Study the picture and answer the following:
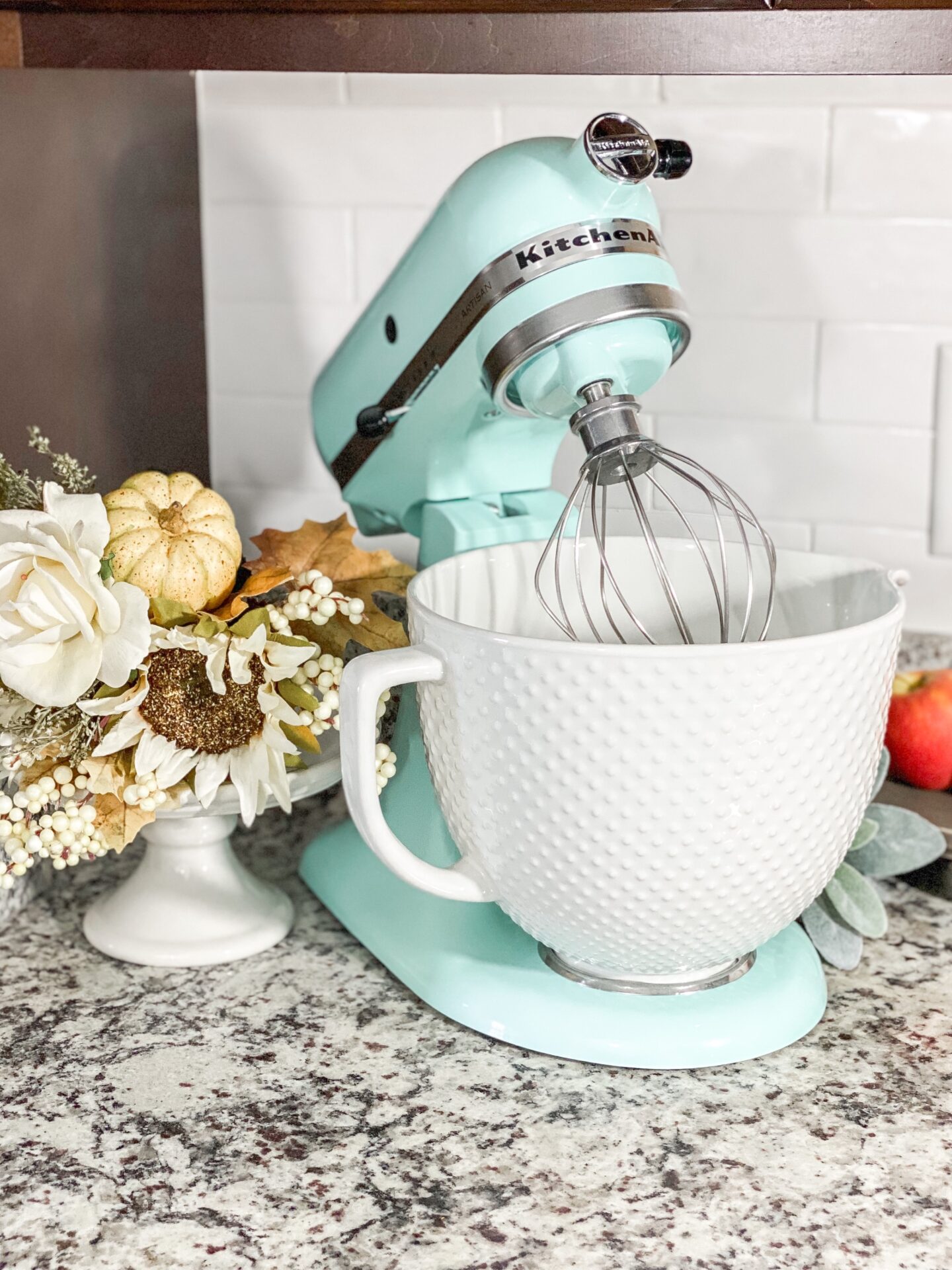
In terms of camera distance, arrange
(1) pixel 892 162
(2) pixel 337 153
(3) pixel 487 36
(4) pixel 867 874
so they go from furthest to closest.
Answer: (2) pixel 337 153, (1) pixel 892 162, (4) pixel 867 874, (3) pixel 487 36

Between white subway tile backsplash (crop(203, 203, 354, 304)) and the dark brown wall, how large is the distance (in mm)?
17

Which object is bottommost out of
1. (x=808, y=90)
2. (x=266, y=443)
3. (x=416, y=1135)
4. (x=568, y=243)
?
(x=416, y=1135)

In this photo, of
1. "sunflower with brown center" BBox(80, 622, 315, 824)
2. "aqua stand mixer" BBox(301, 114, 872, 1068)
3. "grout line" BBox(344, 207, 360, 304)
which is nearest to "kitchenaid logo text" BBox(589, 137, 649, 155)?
"aqua stand mixer" BBox(301, 114, 872, 1068)

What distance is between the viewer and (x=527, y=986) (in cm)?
54

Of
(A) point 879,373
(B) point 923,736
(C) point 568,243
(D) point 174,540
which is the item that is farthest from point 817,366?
(D) point 174,540

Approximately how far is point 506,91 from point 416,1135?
656mm

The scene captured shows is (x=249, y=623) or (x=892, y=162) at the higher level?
(x=892, y=162)

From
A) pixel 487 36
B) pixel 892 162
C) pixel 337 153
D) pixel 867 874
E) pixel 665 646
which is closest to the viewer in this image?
pixel 665 646

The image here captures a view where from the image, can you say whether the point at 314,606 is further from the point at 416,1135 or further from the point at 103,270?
the point at 103,270

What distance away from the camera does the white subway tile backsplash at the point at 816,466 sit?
847 mm

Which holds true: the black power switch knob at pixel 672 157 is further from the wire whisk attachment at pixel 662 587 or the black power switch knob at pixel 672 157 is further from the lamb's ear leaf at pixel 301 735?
the lamb's ear leaf at pixel 301 735

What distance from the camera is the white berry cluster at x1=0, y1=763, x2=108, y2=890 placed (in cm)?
53

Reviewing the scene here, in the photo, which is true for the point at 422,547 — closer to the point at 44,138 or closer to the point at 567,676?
the point at 567,676

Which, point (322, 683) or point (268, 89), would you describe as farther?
point (268, 89)
